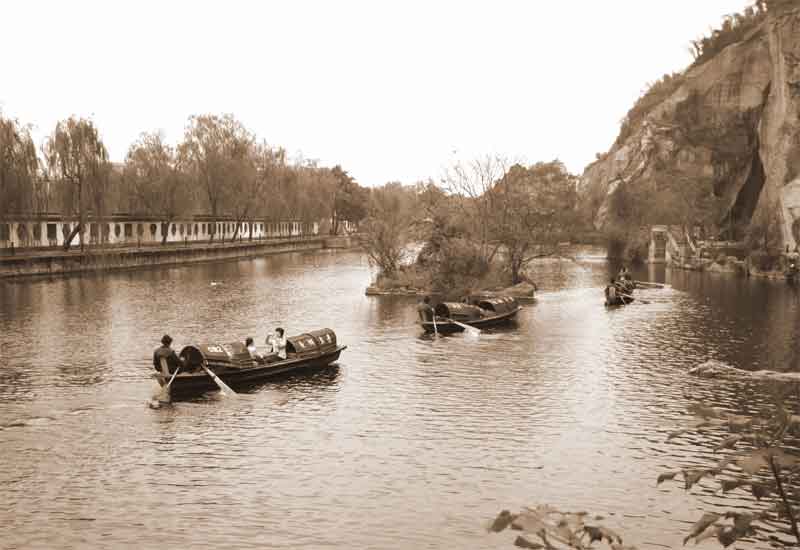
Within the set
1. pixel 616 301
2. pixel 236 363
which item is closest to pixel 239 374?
pixel 236 363

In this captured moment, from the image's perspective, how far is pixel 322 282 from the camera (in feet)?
226

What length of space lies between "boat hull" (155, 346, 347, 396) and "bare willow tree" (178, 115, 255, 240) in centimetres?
7610

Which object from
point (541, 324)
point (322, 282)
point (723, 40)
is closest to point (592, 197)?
point (723, 40)

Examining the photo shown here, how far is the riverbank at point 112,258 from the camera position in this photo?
6619cm

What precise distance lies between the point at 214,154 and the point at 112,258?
29285 millimetres

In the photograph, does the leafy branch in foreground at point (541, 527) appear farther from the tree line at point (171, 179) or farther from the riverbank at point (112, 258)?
the tree line at point (171, 179)

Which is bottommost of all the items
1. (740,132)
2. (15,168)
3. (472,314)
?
(472,314)

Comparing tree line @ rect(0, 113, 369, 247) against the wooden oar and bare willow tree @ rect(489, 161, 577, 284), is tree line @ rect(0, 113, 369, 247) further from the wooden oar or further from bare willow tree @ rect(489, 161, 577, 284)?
the wooden oar

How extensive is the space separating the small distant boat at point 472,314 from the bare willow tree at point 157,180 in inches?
2385

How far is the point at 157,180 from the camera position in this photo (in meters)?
93.6

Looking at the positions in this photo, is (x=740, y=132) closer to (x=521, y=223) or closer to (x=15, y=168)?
(x=521, y=223)

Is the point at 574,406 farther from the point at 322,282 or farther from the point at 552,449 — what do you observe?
the point at 322,282

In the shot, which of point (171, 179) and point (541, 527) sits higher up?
point (171, 179)

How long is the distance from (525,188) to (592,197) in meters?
86.8
